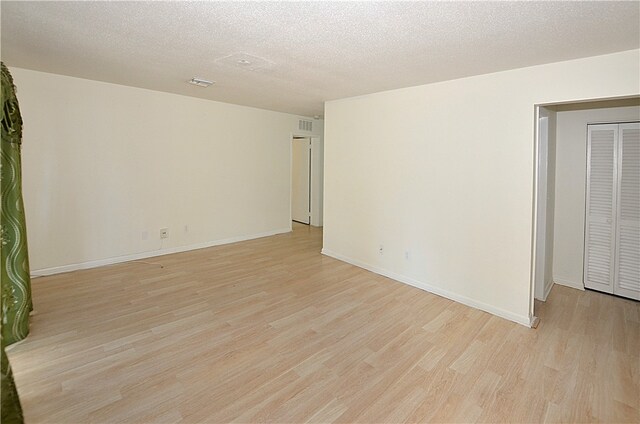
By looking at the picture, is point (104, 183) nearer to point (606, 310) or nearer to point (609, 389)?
point (609, 389)

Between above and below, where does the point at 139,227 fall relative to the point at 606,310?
above

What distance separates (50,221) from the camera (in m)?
4.03

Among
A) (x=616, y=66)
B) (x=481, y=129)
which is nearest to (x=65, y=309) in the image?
(x=481, y=129)

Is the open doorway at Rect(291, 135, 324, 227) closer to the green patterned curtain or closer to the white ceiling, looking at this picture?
the white ceiling

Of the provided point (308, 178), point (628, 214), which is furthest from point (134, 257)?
point (628, 214)

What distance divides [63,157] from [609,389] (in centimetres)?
583

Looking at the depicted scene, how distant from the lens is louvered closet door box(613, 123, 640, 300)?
3555mm

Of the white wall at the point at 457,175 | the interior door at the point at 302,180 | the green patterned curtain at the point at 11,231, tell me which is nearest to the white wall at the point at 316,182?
the interior door at the point at 302,180

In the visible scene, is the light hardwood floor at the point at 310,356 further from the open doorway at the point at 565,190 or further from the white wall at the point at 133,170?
the white wall at the point at 133,170

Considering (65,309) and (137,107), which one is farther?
(137,107)

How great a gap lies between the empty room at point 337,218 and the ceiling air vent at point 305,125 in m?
1.64

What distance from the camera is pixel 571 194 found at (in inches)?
159

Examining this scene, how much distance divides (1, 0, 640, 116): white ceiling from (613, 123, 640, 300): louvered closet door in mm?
1601

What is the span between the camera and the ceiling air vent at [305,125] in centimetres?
692
